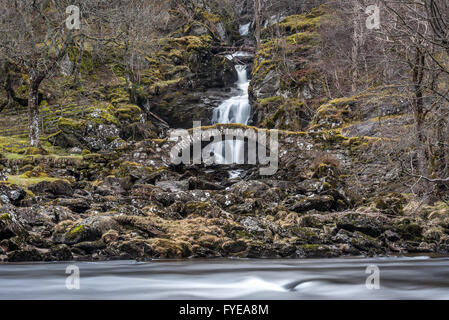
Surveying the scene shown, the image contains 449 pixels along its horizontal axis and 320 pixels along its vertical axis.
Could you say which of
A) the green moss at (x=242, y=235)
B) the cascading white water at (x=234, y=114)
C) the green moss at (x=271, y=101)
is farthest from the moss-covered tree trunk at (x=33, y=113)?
the green moss at (x=271, y=101)

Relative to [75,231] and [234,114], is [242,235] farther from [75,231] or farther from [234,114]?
[234,114]

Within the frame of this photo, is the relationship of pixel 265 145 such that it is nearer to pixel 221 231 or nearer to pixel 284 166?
pixel 284 166

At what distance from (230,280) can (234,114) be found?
23813 millimetres

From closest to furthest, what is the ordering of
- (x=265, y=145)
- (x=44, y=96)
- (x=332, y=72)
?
1. (x=265, y=145)
2. (x=332, y=72)
3. (x=44, y=96)

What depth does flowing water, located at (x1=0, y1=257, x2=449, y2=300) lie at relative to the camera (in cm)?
569

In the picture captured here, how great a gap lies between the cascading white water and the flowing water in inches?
498

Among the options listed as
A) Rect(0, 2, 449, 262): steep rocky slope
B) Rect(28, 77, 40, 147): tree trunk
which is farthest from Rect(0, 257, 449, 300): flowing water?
Rect(28, 77, 40, 147): tree trunk

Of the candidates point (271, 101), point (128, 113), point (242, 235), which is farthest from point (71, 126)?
point (242, 235)

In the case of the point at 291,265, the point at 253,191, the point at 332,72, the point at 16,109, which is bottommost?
the point at 291,265

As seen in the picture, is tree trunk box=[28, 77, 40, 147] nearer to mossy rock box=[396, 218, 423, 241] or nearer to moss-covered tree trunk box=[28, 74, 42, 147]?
moss-covered tree trunk box=[28, 74, 42, 147]

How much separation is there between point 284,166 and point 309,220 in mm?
6810

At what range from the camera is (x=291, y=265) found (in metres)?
8.22

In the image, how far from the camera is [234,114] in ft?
98.1

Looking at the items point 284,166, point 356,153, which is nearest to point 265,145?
point 284,166
